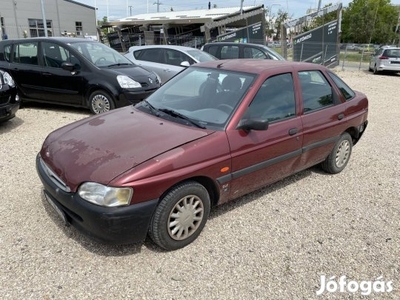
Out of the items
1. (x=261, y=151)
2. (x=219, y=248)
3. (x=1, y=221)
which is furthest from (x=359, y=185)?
(x=1, y=221)

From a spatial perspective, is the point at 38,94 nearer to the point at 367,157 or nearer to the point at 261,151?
the point at 261,151

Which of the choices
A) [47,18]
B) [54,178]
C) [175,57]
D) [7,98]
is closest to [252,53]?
[175,57]

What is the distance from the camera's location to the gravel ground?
97.4 inches

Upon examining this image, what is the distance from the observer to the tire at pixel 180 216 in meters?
2.66

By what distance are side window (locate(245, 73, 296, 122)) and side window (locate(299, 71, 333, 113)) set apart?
9.2 inches

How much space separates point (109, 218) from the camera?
2.43 metres

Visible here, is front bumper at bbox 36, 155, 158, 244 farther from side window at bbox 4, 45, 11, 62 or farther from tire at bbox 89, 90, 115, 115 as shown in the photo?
side window at bbox 4, 45, 11, 62

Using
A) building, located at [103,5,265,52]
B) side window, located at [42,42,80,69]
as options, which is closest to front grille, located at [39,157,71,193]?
side window, located at [42,42,80,69]

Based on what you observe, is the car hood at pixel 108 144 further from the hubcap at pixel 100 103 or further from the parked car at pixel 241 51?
the parked car at pixel 241 51

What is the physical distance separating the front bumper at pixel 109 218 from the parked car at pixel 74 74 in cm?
423

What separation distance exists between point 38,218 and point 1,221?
0.34m

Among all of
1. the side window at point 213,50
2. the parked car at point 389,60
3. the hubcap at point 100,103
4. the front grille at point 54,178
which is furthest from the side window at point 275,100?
the parked car at point 389,60

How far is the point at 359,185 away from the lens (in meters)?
4.32

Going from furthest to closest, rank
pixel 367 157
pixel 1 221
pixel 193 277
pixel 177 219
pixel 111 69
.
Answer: pixel 111 69, pixel 367 157, pixel 1 221, pixel 177 219, pixel 193 277
